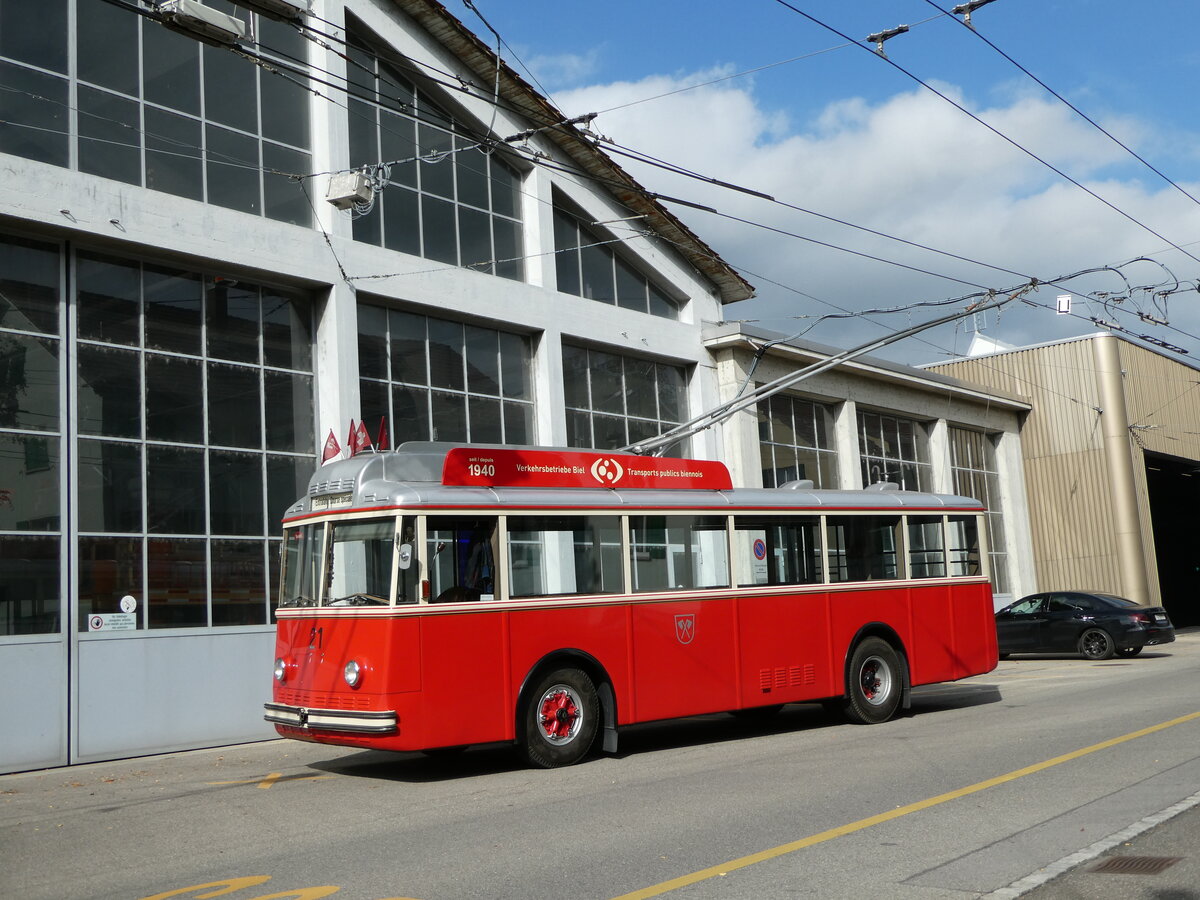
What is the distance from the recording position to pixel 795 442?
91.4 feet

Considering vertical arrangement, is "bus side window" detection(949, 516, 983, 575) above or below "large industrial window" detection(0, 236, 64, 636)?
below

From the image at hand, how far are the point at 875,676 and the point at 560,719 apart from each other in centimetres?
507

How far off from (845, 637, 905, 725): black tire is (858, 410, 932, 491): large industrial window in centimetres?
1551

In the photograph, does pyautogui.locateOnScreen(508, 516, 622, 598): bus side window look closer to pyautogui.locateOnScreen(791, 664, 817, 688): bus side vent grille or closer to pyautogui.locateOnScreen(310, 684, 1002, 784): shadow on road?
pyautogui.locateOnScreen(310, 684, 1002, 784): shadow on road

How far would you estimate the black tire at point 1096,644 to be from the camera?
24094mm

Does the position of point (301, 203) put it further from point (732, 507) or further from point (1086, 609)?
point (1086, 609)

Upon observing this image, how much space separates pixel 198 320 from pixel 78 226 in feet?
6.98

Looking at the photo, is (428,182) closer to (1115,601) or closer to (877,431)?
(877,431)

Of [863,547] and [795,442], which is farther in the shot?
[795,442]

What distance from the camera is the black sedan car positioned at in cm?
2391

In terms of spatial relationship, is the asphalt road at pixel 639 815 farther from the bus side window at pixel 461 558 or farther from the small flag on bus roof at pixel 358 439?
the small flag on bus roof at pixel 358 439

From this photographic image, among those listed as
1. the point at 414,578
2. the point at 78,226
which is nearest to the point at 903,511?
the point at 414,578

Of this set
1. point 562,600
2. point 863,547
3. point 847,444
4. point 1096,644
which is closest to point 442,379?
point 863,547

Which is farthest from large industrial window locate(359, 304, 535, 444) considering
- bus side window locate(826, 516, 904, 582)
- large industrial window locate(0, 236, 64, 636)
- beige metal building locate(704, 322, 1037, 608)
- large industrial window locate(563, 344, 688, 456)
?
bus side window locate(826, 516, 904, 582)
